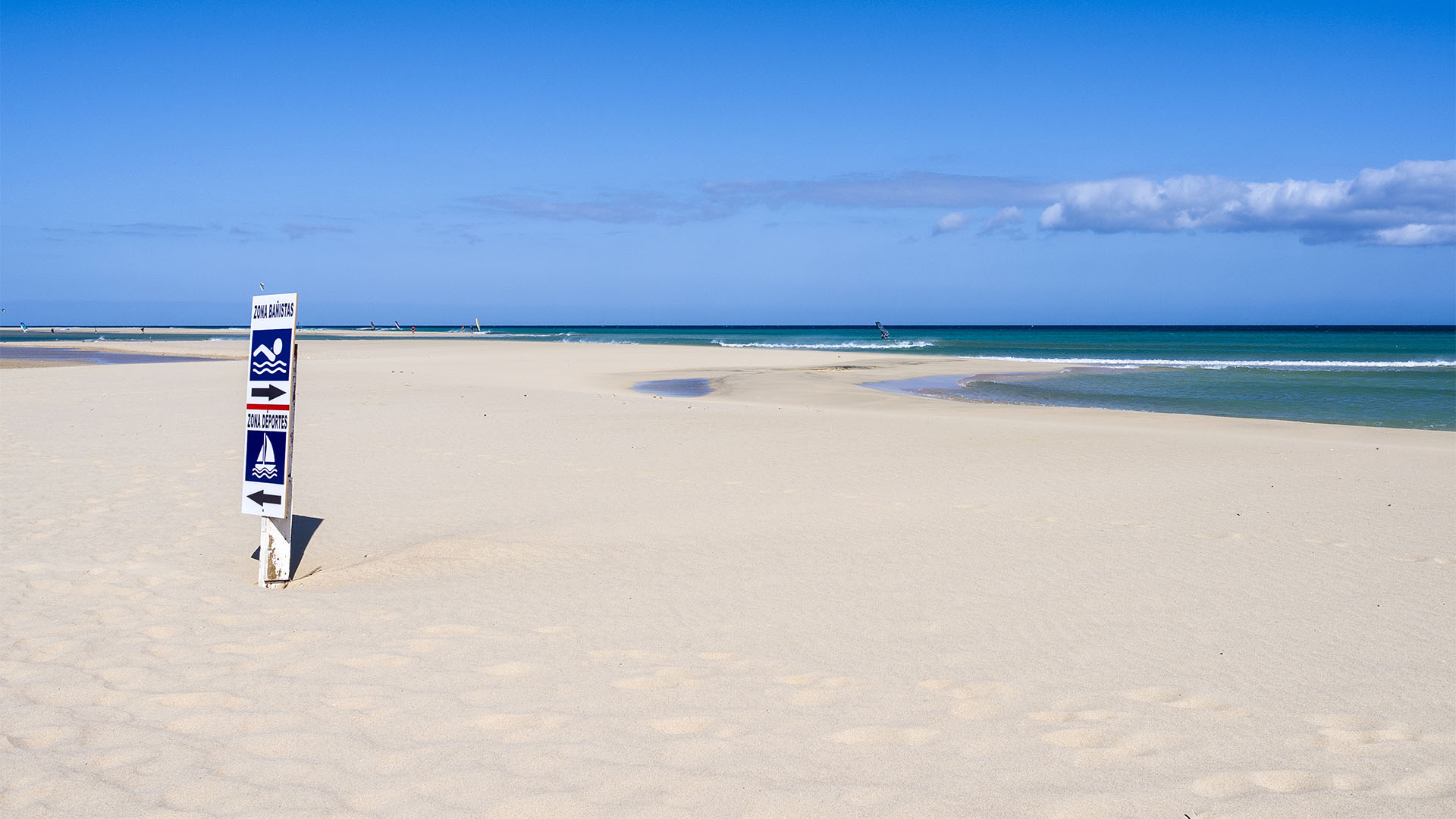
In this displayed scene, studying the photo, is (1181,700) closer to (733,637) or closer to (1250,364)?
(733,637)

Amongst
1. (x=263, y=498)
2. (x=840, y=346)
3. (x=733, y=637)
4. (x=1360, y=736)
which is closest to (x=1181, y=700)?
(x=1360, y=736)

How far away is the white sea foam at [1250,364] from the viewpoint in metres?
41.2

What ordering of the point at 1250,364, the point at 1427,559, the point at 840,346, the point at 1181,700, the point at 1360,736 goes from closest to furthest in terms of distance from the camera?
1. the point at 1360,736
2. the point at 1181,700
3. the point at 1427,559
4. the point at 1250,364
5. the point at 840,346

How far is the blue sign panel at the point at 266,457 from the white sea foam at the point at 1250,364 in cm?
4145

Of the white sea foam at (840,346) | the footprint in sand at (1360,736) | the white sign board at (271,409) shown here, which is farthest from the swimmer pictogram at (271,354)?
the white sea foam at (840,346)

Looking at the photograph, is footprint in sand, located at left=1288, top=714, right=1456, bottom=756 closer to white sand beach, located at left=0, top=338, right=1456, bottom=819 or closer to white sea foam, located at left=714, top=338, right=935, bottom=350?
white sand beach, located at left=0, top=338, right=1456, bottom=819

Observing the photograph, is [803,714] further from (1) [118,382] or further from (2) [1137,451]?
A: (1) [118,382]

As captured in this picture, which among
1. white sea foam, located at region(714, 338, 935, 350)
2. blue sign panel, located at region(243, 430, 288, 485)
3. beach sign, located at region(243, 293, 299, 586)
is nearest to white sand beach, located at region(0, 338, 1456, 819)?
beach sign, located at region(243, 293, 299, 586)

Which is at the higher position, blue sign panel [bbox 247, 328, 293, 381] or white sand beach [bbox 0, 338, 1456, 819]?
blue sign panel [bbox 247, 328, 293, 381]

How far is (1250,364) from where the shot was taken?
147 ft

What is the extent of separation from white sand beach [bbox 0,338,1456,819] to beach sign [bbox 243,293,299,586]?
0.99 ft

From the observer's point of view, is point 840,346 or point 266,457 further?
point 840,346

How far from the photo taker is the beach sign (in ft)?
19.7

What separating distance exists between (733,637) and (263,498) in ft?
11.1
